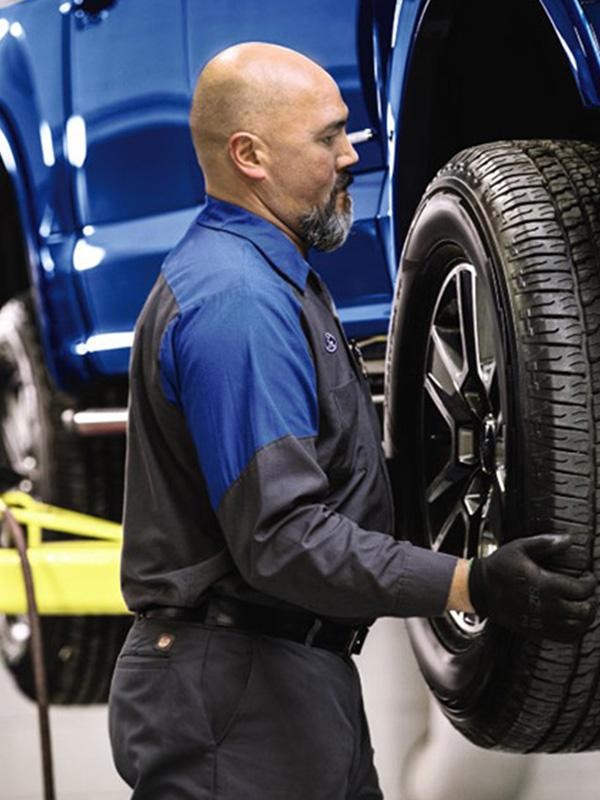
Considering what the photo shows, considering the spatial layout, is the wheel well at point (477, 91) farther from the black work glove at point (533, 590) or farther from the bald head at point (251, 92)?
the black work glove at point (533, 590)

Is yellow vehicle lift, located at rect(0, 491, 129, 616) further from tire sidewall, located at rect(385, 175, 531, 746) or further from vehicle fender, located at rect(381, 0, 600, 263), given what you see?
vehicle fender, located at rect(381, 0, 600, 263)

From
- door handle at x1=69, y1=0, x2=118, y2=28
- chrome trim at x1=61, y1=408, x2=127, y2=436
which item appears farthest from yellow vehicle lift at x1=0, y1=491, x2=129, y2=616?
door handle at x1=69, y1=0, x2=118, y2=28

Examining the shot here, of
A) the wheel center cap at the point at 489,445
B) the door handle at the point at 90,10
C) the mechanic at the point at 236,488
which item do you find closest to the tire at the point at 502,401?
the wheel center cap at the point at 489,445

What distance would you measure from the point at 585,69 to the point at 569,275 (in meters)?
0.21

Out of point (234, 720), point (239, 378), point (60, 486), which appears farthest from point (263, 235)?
point (60, 486)

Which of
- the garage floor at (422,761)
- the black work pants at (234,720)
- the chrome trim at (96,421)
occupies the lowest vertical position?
the garage floor at (422,761)

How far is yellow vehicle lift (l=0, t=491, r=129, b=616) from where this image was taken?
293 centimetres

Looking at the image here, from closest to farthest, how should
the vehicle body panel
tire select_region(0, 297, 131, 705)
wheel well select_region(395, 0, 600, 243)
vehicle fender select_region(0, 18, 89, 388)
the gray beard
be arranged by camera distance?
the gray beard, wheel well select_region(395, 0, 600, 243), the vehicle body panel, vehicle fender select_region(0, 18, 89, 388), tire select_region(0, 297, 131, 705)

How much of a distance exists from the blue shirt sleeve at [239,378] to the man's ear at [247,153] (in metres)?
0.15

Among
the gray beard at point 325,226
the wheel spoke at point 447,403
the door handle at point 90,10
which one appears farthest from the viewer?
the door handle at point 90,10

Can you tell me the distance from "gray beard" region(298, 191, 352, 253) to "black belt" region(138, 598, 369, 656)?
0.41 meters

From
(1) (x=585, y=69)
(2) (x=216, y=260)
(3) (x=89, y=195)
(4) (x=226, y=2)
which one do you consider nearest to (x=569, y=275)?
(1) (x=585, y=69)

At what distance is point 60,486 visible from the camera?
3.11m

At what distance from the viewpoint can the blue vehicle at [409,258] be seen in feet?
5.48
